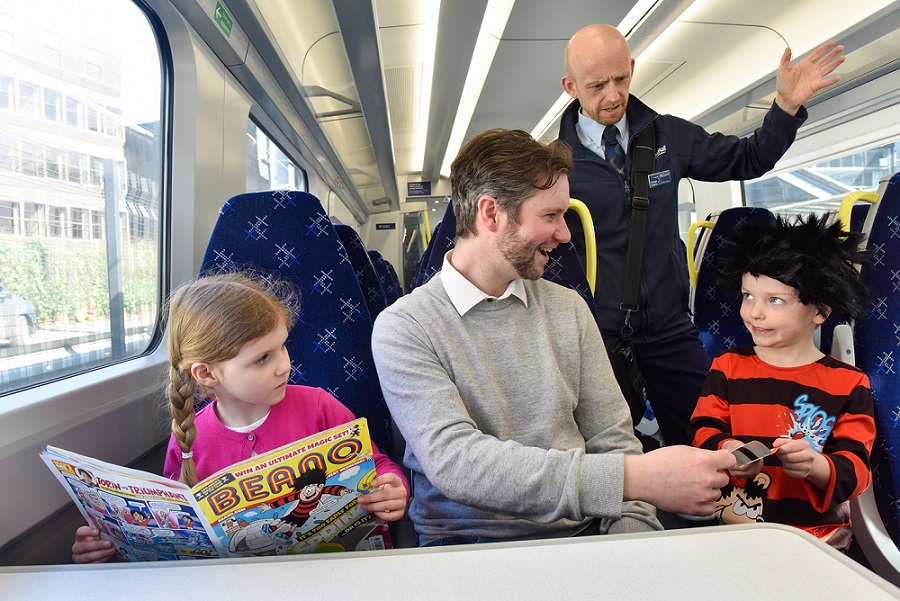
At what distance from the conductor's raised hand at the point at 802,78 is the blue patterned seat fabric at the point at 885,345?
1.91 ft

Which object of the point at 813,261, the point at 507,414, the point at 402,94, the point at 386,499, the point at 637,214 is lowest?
the point at 386,499

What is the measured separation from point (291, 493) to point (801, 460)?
3.80 feet

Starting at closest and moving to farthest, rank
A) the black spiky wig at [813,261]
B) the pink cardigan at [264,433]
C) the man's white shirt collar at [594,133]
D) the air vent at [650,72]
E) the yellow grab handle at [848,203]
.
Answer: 1. the pink cardigan at [264,433]
2. the black spiky wig at [813,261]
3. the yellow grab handle at [848,203]
4. the man's white shirt collar at [594,133]
5. the air vent at [650,72]

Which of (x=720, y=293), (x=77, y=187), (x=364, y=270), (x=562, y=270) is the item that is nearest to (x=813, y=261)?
(x=720, y=293)

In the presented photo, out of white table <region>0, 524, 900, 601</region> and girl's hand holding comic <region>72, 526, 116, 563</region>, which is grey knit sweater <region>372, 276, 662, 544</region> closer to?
white table <region>0, 524, 900, 601</region>

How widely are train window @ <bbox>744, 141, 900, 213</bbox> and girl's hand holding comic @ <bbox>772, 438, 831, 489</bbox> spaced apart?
3.17 metres

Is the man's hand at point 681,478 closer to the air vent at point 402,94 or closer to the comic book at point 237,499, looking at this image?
the comic book at point 237,499

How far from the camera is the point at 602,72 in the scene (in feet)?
7.00

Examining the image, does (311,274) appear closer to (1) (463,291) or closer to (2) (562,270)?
(1) (463,291)

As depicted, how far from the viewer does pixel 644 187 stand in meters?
2.12

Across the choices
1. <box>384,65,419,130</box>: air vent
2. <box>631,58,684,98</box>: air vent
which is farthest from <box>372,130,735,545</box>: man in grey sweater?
<box>631,58,684,98</box>: air vent

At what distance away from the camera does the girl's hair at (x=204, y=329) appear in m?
1.21

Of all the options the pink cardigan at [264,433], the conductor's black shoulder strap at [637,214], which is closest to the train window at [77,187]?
the pink cardigan at [264,433]

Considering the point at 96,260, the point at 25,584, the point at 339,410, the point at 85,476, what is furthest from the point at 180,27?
the point at 25,584
